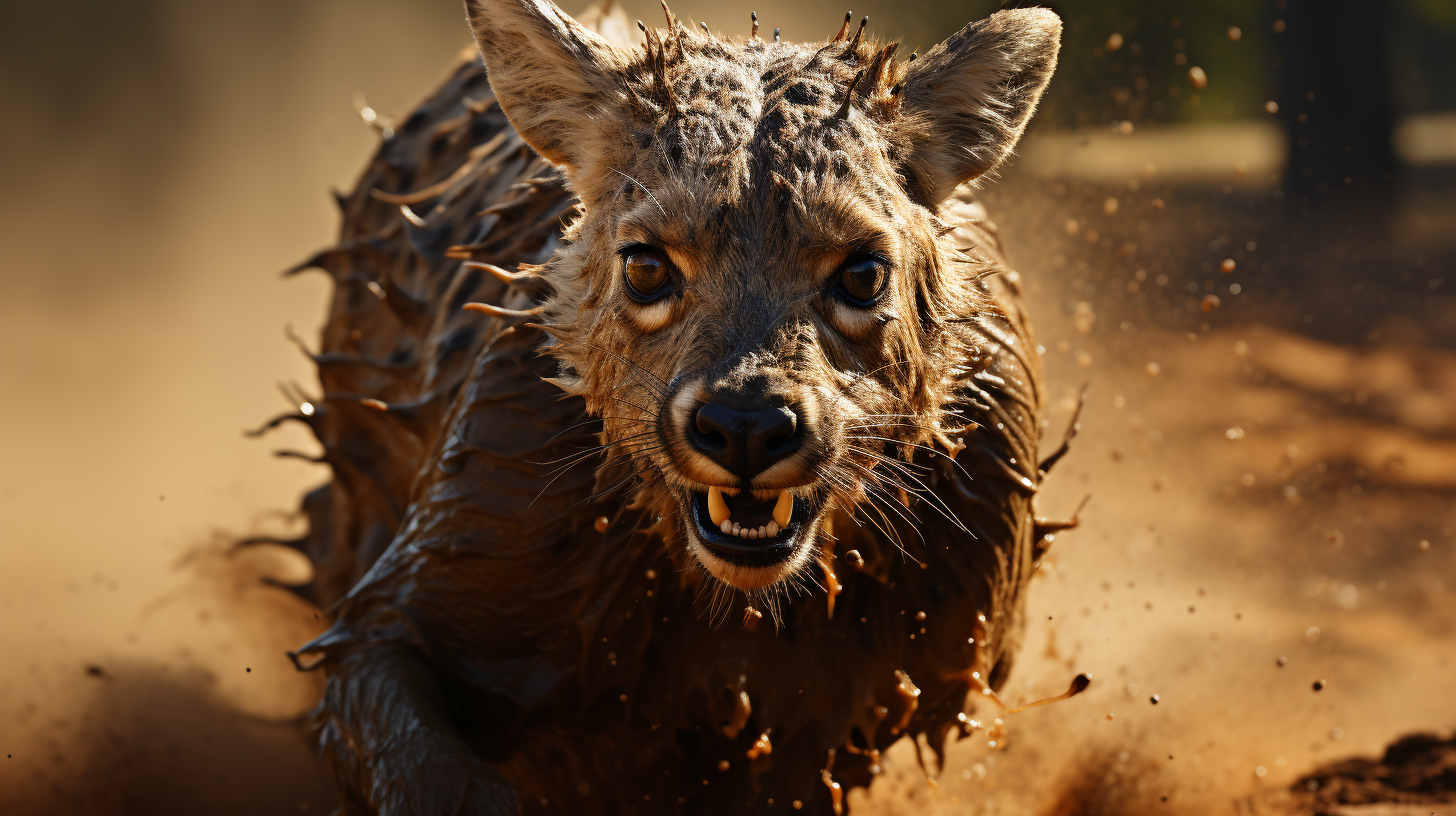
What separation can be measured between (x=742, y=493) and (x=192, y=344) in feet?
27.9

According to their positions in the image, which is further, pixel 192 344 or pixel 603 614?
pixel 192 344

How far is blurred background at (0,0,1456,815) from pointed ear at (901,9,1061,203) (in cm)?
16

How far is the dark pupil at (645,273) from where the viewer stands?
2990 mm

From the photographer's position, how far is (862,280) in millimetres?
2941

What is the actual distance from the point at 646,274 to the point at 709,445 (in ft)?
1.67

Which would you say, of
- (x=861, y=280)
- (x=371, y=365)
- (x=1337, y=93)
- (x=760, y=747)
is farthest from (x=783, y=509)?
(x=1337, y=93)

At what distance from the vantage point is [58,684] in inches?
239

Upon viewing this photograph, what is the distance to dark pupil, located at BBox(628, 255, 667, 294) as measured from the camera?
2990mm

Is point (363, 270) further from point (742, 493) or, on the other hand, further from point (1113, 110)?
point (1113, 110)

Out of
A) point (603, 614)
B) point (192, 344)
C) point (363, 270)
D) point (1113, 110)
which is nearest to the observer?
point (603, 614)

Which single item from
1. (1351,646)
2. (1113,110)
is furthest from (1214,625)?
(1113,110)

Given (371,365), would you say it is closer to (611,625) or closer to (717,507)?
(611,625)

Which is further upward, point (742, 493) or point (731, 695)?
point (742, 493)

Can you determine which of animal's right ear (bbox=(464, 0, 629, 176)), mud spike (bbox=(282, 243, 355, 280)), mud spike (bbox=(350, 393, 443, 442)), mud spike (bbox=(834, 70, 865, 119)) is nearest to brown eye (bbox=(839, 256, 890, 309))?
mud spike (bbox=(834, 70, 865, 119))
